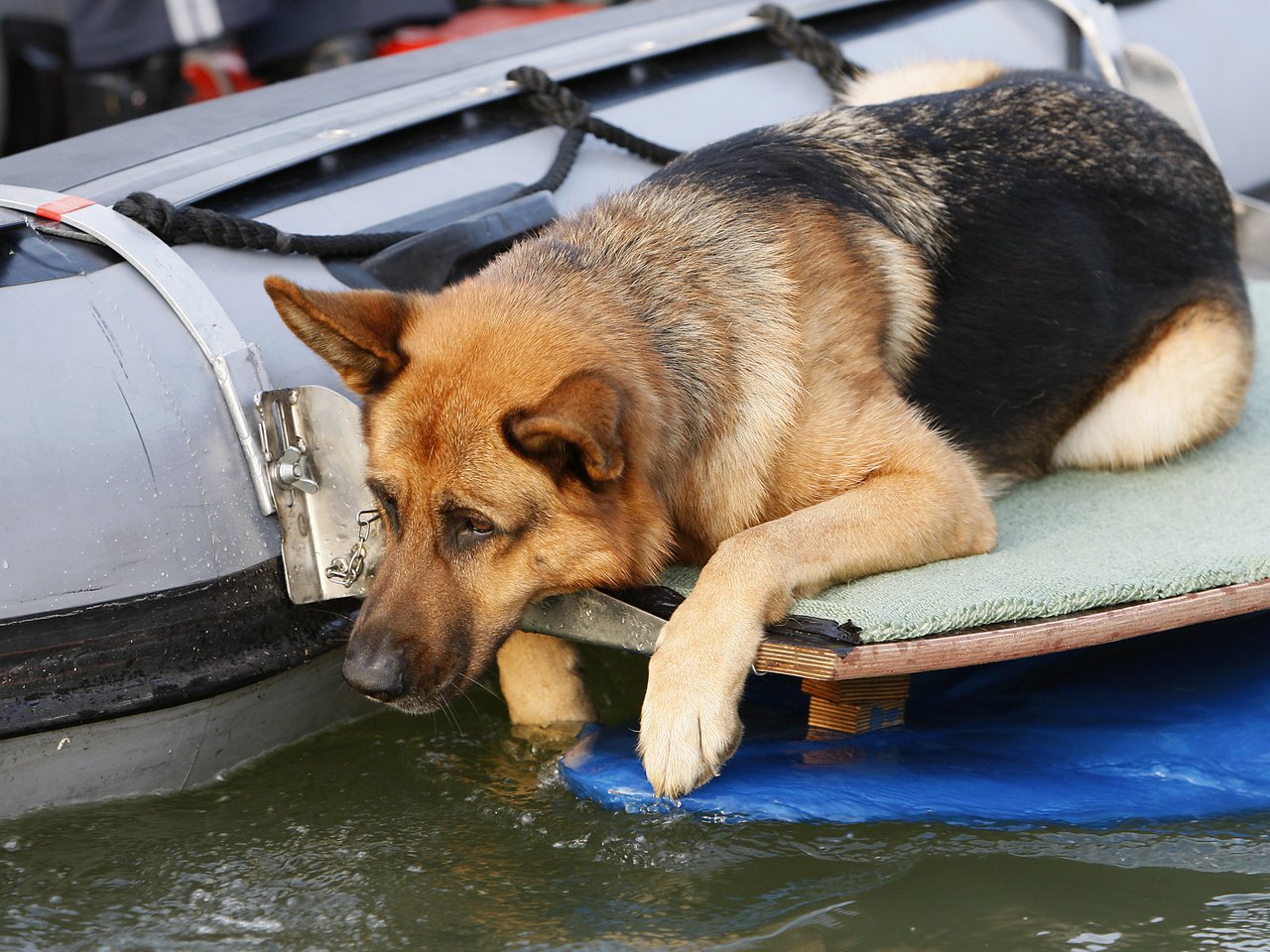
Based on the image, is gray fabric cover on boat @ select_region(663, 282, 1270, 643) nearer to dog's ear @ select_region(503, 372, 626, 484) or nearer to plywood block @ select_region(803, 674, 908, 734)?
plywood block @ select_region(803, 674, 908, 734)

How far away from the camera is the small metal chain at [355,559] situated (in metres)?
3.02

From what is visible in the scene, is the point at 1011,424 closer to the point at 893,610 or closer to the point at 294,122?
the point at 893,610

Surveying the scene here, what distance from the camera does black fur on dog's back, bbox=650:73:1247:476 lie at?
11.1 feet

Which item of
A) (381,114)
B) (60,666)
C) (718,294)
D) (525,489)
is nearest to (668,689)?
(525,489)

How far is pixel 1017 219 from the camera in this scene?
3521 mm

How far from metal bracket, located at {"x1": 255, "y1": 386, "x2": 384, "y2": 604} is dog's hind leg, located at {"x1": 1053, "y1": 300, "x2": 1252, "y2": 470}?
194cm

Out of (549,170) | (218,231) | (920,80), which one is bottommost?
(218,231)

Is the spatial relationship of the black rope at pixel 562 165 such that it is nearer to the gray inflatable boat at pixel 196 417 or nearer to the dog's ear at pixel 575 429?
the gray inflatable boat at pixel 196 417

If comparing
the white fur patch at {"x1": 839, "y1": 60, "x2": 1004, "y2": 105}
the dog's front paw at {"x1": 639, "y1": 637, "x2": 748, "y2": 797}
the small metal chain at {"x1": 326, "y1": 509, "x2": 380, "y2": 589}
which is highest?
the white fur patch at {"x1": 839, "y1": 60, "x2": 1004, "y2": 105}

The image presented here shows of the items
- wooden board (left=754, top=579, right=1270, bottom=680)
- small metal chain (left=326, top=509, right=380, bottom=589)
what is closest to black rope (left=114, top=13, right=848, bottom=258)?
small metal chain (left=326, top=509, right=380, bottom=589)

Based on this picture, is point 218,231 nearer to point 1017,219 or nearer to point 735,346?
point 735,346

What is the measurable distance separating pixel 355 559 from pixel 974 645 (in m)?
1.30

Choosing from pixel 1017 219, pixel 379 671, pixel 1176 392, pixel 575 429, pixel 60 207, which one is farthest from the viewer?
pixel 1176 392

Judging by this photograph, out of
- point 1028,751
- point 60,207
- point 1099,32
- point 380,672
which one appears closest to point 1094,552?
point 1028,751
